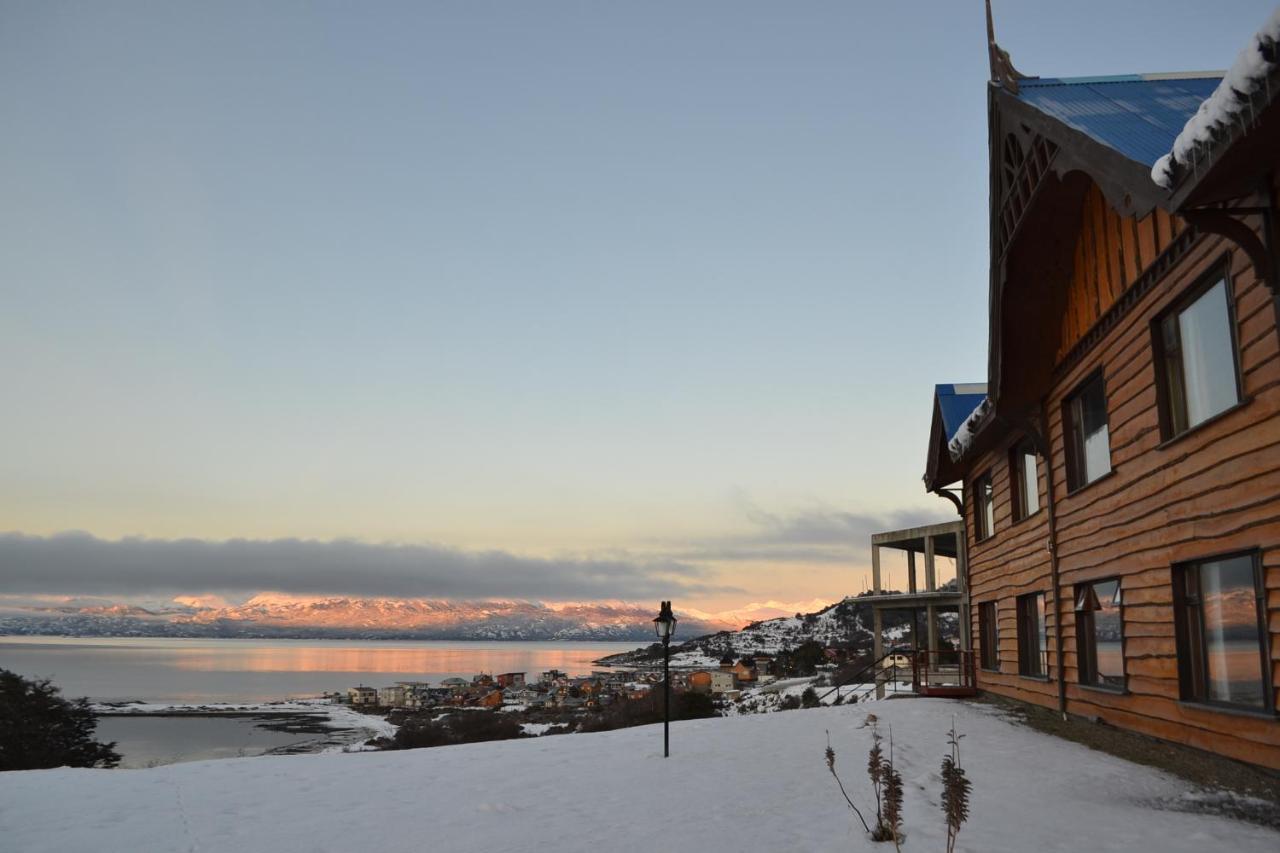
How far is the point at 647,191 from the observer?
22047 mm

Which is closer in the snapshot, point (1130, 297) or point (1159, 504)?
point (1159, 504)

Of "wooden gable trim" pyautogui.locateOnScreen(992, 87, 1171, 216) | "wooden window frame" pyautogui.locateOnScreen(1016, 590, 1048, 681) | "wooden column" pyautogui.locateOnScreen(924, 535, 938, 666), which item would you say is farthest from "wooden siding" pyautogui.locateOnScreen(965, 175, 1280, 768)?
"wooden column" pyautogui.locateOnScreen(924, 535, 938, 666)

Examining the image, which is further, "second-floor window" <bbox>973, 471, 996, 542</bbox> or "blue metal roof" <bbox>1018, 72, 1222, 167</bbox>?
"second-floor window" <bbox>973, 471, 996, 542</bbox>

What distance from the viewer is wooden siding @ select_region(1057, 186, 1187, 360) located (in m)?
8.82

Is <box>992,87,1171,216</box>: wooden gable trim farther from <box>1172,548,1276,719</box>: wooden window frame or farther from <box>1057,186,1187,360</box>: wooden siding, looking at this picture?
<box>1172,548,1276,719</box>: wooden window frame

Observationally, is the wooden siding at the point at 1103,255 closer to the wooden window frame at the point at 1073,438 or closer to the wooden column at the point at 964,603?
the wooden window frame at the point at 1073,438

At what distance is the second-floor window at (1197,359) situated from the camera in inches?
299

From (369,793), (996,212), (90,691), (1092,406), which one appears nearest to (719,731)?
(369,793)

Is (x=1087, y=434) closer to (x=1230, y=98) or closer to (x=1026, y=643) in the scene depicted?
(x=1026, y=643)

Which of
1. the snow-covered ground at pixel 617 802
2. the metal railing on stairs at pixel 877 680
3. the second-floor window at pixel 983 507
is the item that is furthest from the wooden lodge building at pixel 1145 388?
the metal railing on stairs at pixel 877 680

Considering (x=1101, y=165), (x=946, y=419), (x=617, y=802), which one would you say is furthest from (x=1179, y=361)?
(x=946, y=419)

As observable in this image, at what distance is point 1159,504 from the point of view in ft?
29.0

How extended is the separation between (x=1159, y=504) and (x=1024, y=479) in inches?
247

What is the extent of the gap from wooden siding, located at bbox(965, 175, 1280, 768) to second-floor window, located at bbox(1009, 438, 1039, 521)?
812 millimetres
